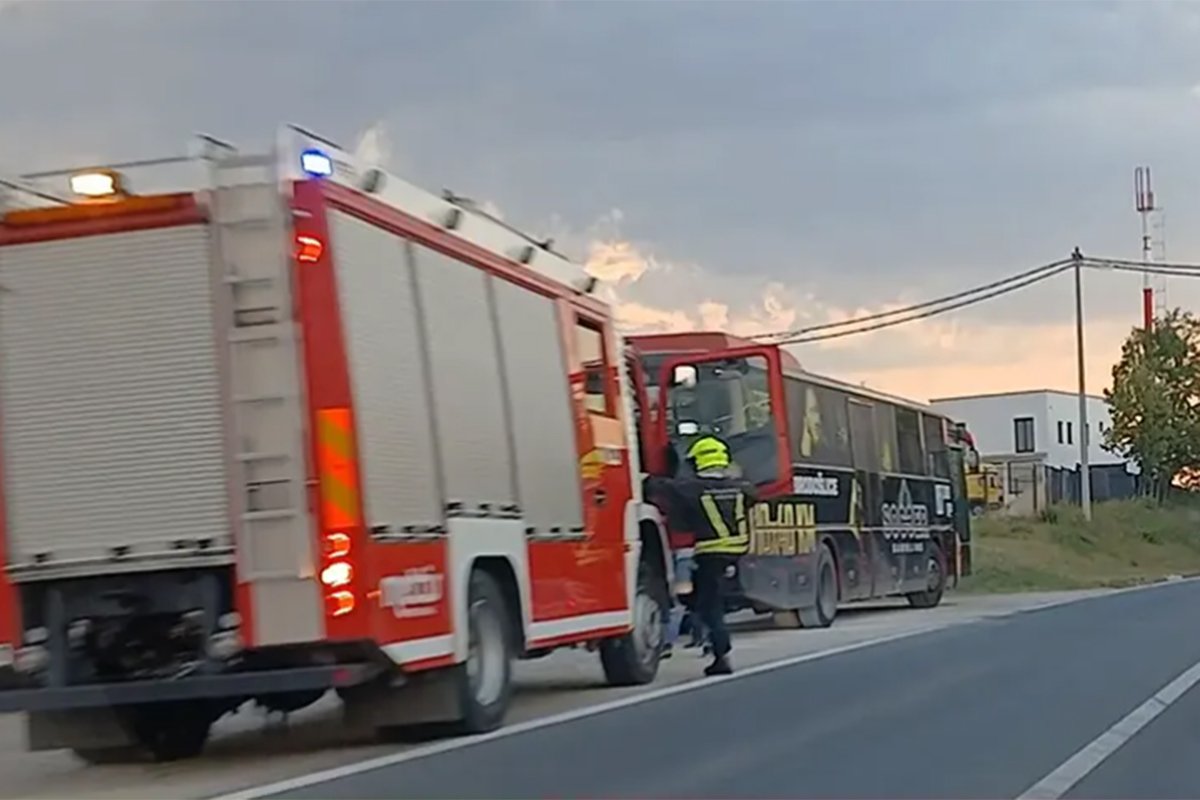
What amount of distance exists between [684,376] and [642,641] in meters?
8.57

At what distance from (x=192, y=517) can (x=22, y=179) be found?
2.24m

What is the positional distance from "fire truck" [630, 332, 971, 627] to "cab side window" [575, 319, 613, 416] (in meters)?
6.35

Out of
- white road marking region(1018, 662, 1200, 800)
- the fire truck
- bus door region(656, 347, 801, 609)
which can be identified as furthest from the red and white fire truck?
bus door region(656, 347, 801, 609)

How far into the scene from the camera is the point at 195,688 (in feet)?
34.9

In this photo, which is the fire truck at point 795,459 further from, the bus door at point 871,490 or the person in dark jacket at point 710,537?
the person in dark jacket at point 710,537

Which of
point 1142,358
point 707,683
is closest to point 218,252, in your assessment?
point 707,683

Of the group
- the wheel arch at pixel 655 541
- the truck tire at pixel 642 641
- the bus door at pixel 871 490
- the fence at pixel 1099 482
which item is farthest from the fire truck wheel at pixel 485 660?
the fence at pixel 1099 482

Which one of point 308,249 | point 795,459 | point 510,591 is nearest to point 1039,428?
point 795,459

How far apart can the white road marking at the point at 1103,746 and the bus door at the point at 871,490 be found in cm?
1244

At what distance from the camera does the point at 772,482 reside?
954 inches

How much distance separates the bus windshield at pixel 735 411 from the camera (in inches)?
954

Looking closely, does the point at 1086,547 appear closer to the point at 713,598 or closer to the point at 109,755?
the point at 713,598

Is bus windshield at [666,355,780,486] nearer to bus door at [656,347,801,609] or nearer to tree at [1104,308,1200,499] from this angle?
bus door at [656,347,801,609]

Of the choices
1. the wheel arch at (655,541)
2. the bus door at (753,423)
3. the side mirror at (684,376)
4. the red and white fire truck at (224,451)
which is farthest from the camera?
the bus door at (753,423)
